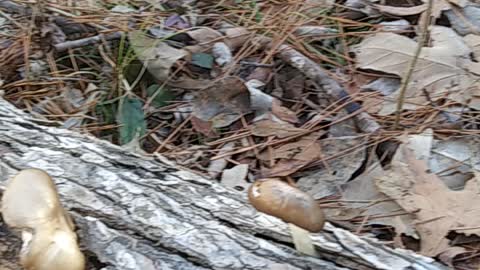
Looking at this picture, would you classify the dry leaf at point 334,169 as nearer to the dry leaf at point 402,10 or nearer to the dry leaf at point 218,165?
the dry leaf at point 218,165

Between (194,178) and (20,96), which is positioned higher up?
(194,178)

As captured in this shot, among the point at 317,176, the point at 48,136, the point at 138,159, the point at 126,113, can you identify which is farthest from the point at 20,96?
the point at 317,176

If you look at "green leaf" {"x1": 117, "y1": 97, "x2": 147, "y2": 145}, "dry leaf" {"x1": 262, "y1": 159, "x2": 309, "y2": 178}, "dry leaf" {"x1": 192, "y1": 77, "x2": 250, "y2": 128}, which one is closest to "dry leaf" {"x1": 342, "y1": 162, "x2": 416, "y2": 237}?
"dry leaf" {"x1": 262, "y1": 159, "x2": 309, "y2": 178}

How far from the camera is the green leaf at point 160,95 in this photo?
2.37 m

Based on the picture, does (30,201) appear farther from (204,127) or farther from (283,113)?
(283,113)

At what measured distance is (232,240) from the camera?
152 centimetres

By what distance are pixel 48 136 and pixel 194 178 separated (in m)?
0.37

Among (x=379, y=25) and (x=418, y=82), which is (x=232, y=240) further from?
(x=379, y=25)

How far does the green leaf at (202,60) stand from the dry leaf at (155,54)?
4cm

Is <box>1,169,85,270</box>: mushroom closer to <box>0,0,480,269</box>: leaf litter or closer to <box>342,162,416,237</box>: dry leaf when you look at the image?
<box>0,0,480,269</box>: leaf litter

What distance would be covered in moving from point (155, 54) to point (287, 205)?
1110mm

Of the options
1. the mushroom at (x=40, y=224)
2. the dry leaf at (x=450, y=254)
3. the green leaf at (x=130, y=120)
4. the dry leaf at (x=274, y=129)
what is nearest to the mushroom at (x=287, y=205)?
the mushroom at (x=40, y=224)

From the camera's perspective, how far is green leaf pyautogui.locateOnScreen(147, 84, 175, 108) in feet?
7.77

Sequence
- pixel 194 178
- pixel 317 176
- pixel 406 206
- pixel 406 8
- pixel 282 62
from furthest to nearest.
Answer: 1. pixel 406 8
2. pixel 282 62
3. pixel 317 176
4. pixel 406 206
5. pixel 194 178
